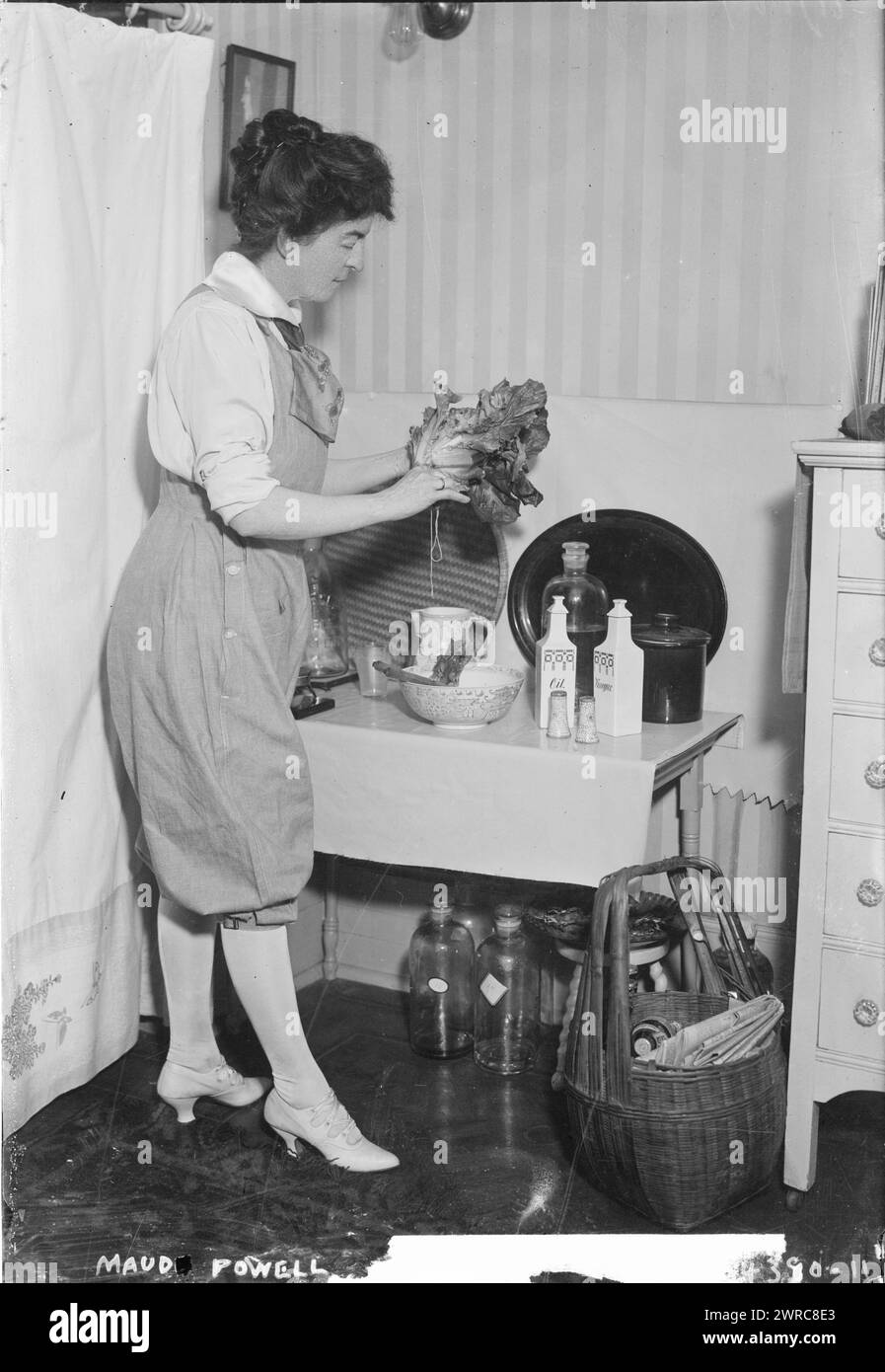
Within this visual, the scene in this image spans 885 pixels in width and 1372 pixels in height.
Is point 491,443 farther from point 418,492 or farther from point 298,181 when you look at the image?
point 298,181

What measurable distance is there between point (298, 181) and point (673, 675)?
1213 millimetres

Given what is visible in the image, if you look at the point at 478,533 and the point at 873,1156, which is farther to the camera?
the point at 478,533

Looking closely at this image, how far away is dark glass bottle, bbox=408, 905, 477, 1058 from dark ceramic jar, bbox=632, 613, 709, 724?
722 millimetres

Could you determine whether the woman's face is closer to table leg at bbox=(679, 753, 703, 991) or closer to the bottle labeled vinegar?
the bottle labeled vinegar

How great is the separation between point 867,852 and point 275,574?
1181mm

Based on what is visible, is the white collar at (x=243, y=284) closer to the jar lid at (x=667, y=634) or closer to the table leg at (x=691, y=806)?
the jar lid at (x=667, y=634)

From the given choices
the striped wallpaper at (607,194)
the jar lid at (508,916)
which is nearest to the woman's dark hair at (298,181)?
the striped wallpaper at (607,194)

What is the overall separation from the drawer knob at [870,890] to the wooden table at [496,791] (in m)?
0.40

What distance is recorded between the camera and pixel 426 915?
3393mm

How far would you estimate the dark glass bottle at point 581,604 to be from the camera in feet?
9.83

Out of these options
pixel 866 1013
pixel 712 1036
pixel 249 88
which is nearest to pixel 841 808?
pixel 866 1013

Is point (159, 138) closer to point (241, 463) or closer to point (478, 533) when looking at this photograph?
point (241, 463)
